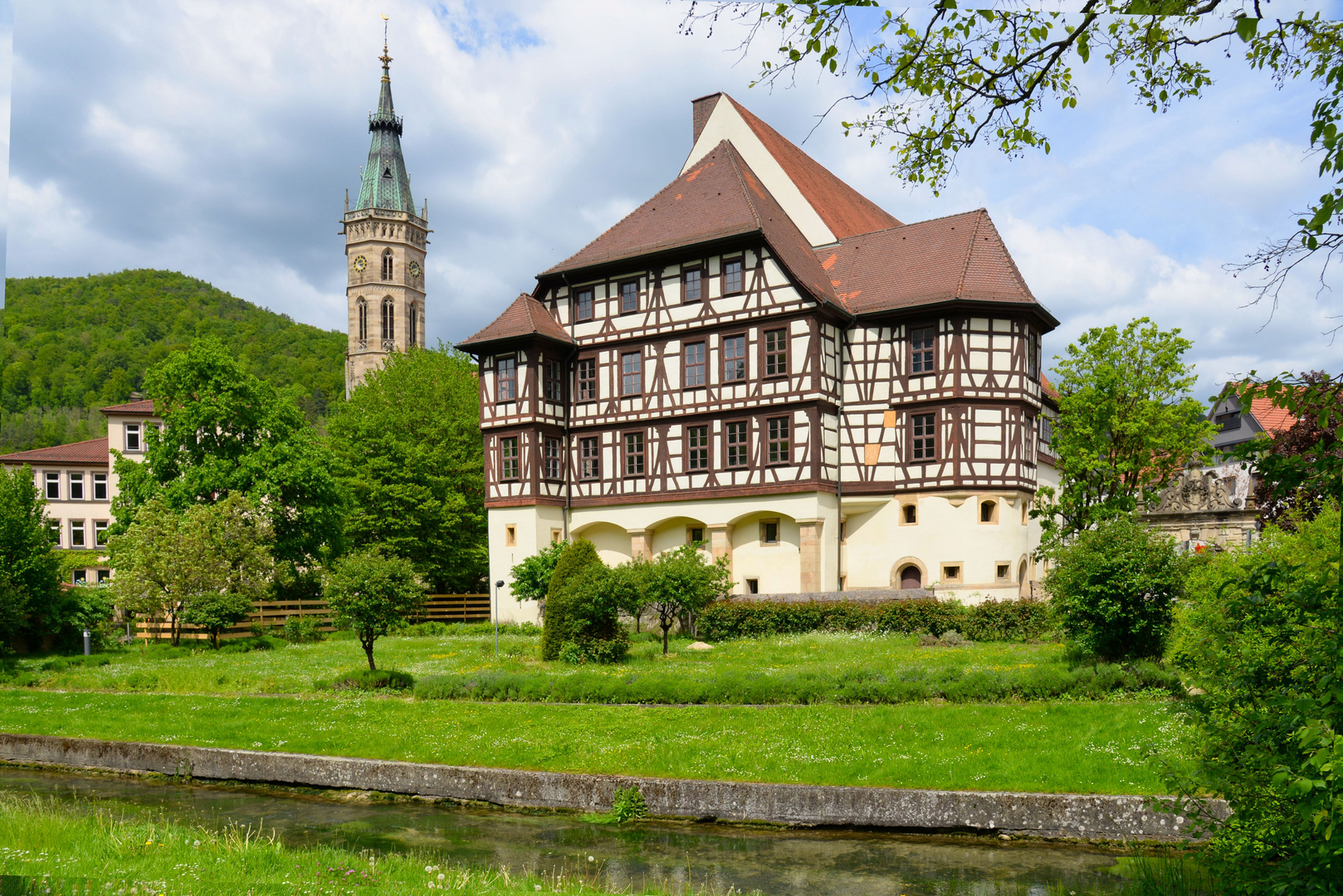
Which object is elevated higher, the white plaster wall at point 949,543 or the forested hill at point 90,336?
the forested hill at point 90,336

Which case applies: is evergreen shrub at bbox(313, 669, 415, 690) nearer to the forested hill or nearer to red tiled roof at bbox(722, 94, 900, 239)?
the forested hill

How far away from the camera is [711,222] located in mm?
34188

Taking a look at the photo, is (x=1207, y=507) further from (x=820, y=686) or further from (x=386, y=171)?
(x=386, y=171)

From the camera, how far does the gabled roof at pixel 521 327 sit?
116 ft

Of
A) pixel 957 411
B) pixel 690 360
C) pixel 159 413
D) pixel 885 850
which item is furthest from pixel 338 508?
pixel 885 850

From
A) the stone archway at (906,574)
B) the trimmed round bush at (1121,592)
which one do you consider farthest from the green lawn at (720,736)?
the stone archway at (906,574)

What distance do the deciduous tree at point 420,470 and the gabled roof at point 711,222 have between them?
516 inches

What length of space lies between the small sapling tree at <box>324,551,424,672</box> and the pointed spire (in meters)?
65.4

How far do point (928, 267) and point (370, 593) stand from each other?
22.4m

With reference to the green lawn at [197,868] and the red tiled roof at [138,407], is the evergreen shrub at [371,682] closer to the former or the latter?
the green lawn at [197,868]

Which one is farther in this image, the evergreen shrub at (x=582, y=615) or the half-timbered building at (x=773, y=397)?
the half-timbered building at (x=773, y=397)

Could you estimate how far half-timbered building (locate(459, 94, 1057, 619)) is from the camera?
32.2 metres

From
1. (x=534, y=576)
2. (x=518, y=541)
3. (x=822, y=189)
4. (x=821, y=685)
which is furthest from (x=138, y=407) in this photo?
(x=821, y=685)

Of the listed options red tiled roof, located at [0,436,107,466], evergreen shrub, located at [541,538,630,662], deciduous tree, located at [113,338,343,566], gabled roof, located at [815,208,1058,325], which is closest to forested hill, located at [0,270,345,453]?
red tiled roof, located at [0,436,107,466]
